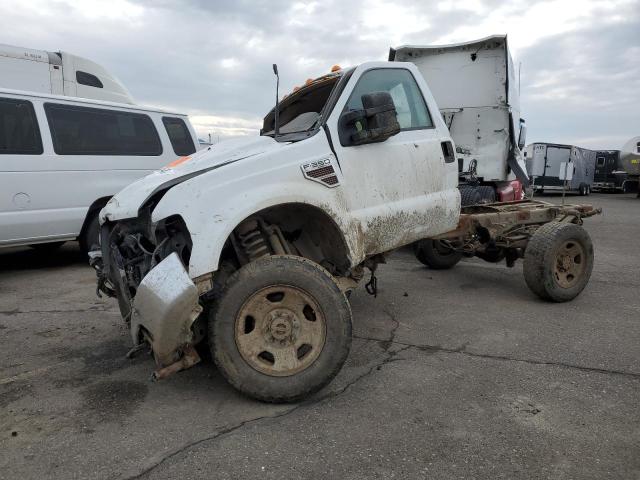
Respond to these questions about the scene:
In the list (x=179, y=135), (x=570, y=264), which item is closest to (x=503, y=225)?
(x=570, y=264)

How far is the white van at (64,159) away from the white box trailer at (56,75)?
8.42ft

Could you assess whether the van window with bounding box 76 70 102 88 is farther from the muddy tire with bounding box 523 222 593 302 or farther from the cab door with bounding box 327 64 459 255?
the muddy tire with bounding box 523 222 593 302

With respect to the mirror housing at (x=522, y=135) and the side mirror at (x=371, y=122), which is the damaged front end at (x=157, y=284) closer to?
the side mirror at (x=371, y=122)

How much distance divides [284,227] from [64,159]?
4.24 m

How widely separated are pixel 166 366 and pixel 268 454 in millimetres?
840

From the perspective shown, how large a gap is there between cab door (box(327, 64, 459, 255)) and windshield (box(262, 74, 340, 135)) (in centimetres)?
31

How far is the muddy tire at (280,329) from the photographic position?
3039 millimetres

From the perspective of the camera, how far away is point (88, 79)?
948cm

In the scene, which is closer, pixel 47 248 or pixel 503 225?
pixel 503 225

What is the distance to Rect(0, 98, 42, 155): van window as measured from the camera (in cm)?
621

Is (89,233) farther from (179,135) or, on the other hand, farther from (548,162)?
(548,162)

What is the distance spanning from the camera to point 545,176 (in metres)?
24.7

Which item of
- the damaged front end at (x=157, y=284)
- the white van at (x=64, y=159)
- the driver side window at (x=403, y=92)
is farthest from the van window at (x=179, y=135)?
the driver side window at (x=403, y=92)

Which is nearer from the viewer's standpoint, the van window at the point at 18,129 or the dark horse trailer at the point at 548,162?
the van window at the point at 18,129
